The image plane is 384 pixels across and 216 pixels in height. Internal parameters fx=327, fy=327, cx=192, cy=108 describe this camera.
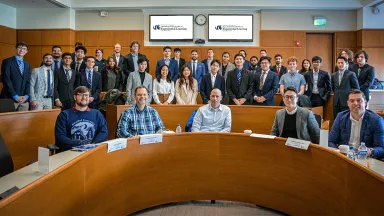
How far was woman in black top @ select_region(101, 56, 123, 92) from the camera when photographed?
6.47 meters

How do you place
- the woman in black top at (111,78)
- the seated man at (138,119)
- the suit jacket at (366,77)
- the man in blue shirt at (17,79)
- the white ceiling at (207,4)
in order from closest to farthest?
the seated man at (138,119) → the man in blue shirt at (17,79) → the suit jacket at (366,77) → the woman in black top at (111,78) → the white ceiling at (207,4)

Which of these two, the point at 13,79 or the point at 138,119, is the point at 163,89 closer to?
the point at 138,119

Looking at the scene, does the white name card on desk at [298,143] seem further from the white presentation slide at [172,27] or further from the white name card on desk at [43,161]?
the white presentation slide at [172,27]

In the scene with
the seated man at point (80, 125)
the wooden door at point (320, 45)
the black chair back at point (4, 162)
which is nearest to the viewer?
the black chair back at point (4, 162)

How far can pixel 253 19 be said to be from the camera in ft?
31.4

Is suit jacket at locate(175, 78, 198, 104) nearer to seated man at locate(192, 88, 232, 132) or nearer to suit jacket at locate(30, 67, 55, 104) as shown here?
seated man at locate(192, 88, 232, 132)

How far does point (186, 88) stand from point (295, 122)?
2.32 meters

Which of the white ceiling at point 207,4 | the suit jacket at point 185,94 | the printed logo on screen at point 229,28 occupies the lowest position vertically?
the suit jacket at point 185,94

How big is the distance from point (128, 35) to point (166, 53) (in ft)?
10.7

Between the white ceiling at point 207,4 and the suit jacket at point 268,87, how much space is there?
4.42 meters

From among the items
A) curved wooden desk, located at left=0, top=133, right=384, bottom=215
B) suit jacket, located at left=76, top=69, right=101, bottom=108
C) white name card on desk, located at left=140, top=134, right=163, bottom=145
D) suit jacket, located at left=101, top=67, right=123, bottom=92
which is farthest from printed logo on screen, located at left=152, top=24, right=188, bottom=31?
white name card on desk, located at left=140, top=134, right=163, bottom=145

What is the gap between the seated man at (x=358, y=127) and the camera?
9.27 feet

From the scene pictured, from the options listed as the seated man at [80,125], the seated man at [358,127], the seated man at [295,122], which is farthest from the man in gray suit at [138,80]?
the seated man at [358,127]

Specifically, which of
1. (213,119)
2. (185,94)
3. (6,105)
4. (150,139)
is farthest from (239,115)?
(6,105)
